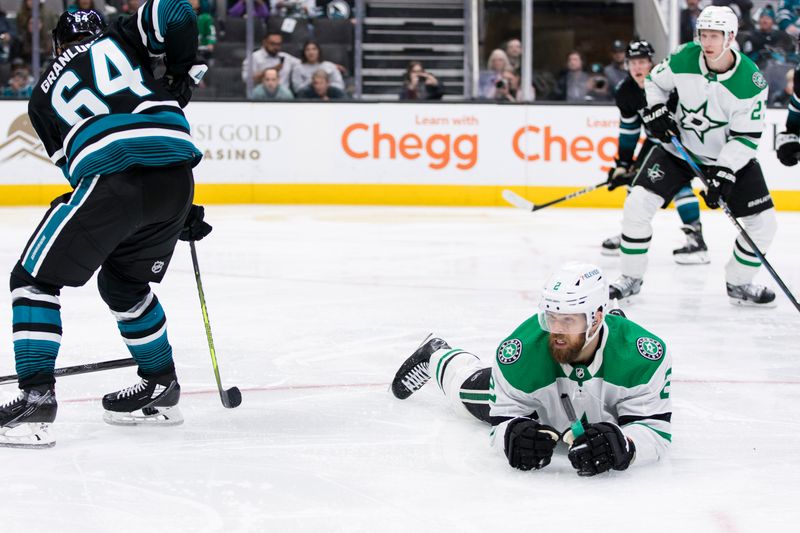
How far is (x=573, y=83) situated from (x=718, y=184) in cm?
425

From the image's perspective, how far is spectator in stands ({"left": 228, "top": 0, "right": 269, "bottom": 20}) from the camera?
8.70 meters

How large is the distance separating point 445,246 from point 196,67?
378cm

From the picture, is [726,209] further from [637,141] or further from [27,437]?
[27,437]

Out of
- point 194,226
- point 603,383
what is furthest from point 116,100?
point 603,383

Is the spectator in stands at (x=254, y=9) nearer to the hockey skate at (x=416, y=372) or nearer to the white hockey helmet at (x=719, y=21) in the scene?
the white hockey helmet at (x=719, y=21)

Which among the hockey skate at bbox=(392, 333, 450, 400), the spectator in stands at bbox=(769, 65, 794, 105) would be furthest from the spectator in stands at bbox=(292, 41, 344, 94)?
the hockey skate at bbox=(392, 333, 450, 400)

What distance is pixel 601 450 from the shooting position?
2291 mm

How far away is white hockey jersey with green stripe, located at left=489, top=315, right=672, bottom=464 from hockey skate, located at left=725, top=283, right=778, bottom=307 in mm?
2335

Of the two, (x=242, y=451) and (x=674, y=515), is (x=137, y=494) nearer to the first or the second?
(x=242, y=451)

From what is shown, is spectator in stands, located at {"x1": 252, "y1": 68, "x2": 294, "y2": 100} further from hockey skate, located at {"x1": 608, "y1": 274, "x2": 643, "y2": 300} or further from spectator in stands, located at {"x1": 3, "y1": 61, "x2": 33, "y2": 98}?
hockey skate, located at {"x1": 608, "y1": 274, "x2": 643, "y2": 300}

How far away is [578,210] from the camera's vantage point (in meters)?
8.30

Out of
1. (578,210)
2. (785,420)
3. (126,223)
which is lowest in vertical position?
(578,210)

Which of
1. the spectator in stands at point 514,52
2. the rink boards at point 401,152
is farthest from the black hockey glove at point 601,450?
the spectator in stands at point 514,52

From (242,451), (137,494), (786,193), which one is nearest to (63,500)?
(137,494)
